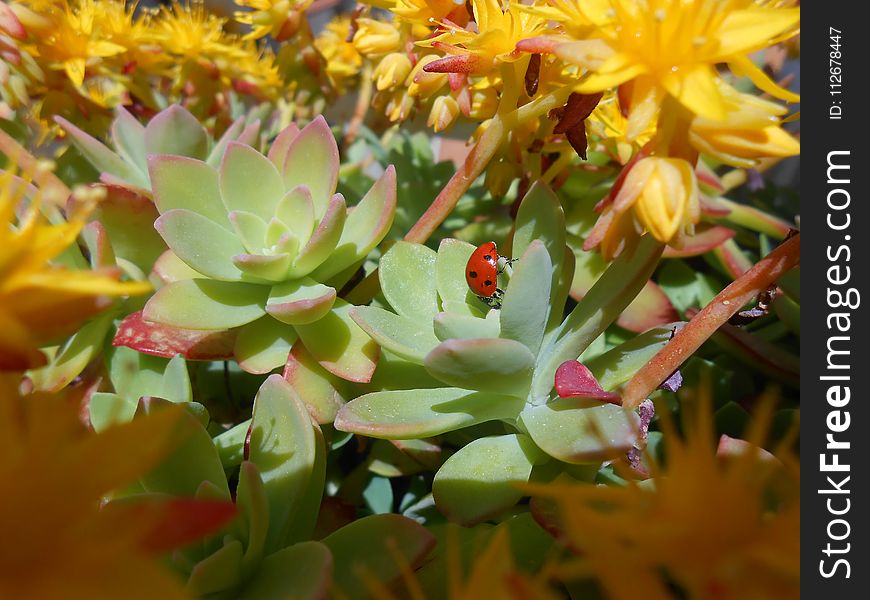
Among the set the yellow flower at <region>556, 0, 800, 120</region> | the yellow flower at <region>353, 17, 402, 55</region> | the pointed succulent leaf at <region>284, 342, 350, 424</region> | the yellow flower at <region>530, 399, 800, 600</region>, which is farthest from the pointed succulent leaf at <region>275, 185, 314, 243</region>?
the yellow flower at <region>530, 399, 800, 600</region>

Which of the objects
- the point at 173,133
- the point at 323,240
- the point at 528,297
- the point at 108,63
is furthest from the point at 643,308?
the point at 108,63

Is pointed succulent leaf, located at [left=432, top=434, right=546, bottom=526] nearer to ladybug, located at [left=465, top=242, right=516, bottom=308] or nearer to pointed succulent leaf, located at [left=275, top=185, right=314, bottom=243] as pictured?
ladybug, located at [left=465, top=242, right=516, bottom=308]

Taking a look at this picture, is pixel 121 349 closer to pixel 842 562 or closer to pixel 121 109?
pixel 121 109

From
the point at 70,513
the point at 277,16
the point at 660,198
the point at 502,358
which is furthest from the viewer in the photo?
the point at 277,16

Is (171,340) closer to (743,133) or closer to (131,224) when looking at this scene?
(131,224)

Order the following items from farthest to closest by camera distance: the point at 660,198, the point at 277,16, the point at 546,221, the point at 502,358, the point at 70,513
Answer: the point at 277,16
the point at 546,221
the point at 502,358
the point at 660,198
the point at 70,513

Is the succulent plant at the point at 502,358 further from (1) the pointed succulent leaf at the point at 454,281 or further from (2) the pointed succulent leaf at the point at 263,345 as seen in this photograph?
(2) the pointed succulent leaf at the point at 263,345
